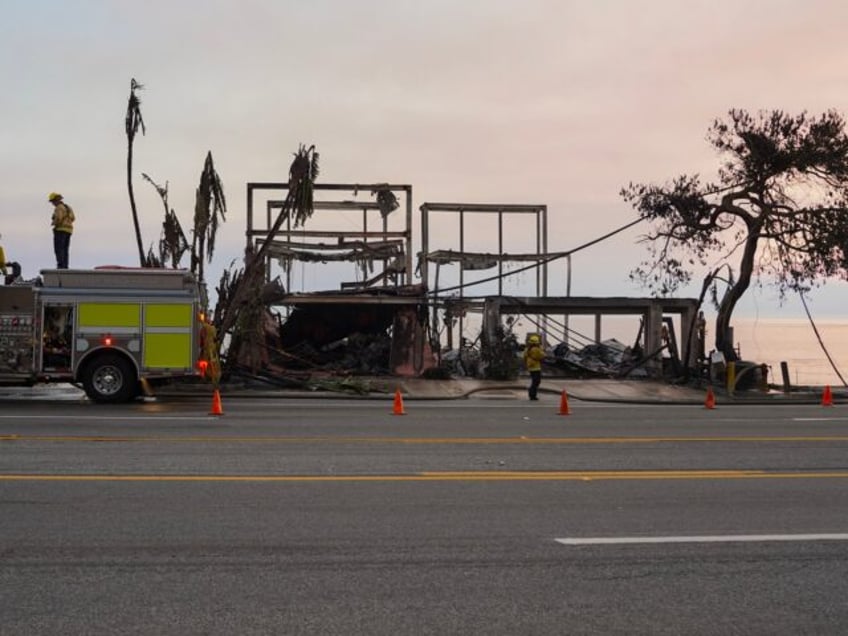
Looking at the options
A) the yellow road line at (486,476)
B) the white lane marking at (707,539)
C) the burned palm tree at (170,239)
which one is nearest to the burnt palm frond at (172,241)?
the burned palm tree at (170,239)

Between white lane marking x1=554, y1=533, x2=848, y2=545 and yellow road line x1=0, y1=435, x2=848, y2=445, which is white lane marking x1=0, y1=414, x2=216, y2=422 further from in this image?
white lane marking x1=554, y1=533, x2=848, y2=545

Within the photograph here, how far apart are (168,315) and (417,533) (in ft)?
38.2

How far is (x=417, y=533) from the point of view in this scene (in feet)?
22.2

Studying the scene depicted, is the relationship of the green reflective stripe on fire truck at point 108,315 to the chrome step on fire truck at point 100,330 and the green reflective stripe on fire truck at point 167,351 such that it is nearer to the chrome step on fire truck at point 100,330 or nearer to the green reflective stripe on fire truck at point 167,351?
the chrome step on fire truck at point 100,330

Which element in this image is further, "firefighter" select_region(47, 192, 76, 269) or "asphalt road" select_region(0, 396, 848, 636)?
"firefighter" select_region(47, 192, 76, 269)

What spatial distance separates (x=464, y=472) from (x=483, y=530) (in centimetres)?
256

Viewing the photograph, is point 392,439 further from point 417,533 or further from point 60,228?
point 60,228

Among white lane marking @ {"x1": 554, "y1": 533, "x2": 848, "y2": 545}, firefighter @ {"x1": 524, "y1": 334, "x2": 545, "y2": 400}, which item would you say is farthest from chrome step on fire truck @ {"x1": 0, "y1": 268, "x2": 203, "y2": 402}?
white lane marking @ {"x1": 554, "y1": 533, "x2": 848, "y2": 545}

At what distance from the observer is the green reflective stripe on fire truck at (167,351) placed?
56.1ft

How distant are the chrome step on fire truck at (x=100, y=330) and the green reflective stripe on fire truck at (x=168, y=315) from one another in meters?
0.02

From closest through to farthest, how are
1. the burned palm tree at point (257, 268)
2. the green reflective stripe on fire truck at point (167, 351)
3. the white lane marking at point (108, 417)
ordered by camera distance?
the white lane marking at point (108, 417) → the green reflective stripe on fire truck at point (167, 351) → the burned palm tree at point (257, 268)

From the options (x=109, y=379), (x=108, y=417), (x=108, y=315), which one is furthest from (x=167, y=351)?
(x=108, y=417)

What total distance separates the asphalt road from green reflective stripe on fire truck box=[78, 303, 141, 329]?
449 cm

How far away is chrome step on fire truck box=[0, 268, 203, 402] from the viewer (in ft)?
54.4
